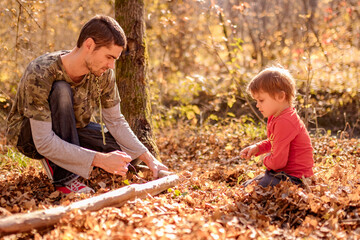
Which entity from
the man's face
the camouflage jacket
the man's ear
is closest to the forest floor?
the camouflage jacket

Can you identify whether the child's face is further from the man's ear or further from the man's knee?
the man's knee

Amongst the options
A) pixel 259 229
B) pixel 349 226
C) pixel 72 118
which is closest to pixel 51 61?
pixel 72 118

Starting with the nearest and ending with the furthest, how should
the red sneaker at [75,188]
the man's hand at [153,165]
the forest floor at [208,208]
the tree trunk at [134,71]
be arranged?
the forest floor at [208,208]
the red sneaker at [75,188]
the man's hand at [153,165]
the tree trunk at [134,71]

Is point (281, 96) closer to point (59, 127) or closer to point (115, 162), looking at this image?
point (115, 162)

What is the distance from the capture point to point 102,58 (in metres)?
2.86

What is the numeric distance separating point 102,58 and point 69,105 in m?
0.53

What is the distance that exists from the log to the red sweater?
98 cm

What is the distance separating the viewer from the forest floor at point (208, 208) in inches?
82.6

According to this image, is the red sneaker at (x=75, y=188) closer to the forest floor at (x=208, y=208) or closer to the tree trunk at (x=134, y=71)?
the forest floor at (x=208, y=208)

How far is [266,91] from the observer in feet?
9.96

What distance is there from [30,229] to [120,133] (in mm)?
1493

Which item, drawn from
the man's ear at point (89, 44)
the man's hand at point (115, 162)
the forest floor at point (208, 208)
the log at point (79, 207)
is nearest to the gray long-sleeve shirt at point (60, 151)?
the man's hand at point (115, 162)

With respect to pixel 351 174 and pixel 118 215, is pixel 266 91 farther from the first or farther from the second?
pixel 118 215

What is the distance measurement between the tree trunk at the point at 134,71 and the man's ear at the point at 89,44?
100 centimetres
